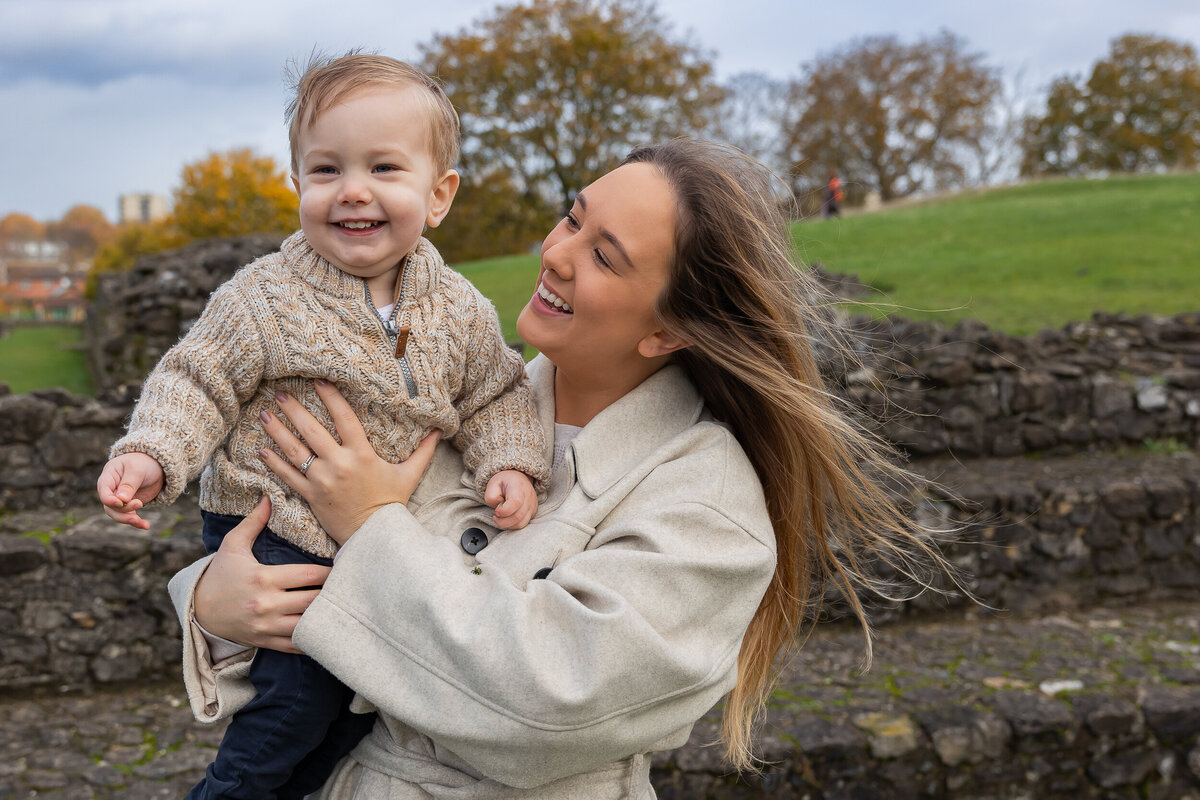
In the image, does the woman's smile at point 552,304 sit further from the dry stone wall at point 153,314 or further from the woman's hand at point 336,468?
the dry stone wall at point 153,314

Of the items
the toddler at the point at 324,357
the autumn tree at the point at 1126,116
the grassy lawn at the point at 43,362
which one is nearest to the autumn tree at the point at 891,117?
the autumn tree at the point at 1126,116

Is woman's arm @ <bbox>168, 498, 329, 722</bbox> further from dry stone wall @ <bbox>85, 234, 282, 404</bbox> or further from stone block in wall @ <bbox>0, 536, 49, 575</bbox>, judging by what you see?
dry stone wall @ <bbox>85, 234, 282, 404</bbox>

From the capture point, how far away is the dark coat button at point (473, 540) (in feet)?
5.86

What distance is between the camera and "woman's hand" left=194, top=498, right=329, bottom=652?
1.65m

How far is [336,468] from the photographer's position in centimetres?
170

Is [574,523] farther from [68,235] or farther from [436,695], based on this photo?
[68,235]

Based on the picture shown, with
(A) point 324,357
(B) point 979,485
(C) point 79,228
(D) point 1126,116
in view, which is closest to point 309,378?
(A) point 324,357

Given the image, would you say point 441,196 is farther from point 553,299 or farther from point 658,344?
point 658,344

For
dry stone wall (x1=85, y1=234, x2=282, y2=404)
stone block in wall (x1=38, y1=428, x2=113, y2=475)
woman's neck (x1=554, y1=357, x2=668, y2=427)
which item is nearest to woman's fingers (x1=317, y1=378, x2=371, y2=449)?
woman's neck (x1=554, y1=357, x2=668, y2=427)

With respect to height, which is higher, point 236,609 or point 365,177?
point 365,177

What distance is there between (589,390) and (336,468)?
0.61 metres

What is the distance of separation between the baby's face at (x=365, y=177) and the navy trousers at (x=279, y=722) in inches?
22.9

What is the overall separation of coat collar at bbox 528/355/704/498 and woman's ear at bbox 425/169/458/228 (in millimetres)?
449

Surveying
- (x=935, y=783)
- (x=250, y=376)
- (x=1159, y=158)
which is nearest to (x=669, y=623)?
(x=250, y=376)
